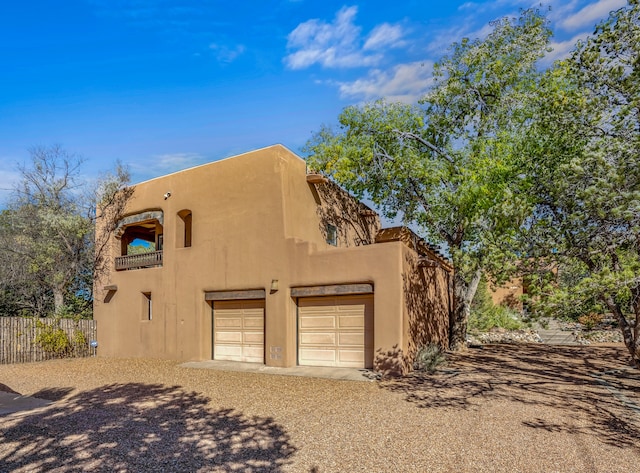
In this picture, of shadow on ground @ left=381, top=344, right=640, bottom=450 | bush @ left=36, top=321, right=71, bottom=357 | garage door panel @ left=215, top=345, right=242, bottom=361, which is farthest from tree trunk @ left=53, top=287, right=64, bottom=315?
shadow on ground @ left=381, top=344, right=640, bottom=450

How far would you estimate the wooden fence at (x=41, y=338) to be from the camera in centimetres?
1315

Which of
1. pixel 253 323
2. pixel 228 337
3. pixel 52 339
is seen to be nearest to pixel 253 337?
pixel 253 323

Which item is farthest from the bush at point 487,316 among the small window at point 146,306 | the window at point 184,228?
the small window at point 146,306

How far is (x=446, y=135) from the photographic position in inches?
608

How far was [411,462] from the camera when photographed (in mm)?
4867

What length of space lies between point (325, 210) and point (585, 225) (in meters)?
8.65

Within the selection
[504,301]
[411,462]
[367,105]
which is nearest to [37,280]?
[367,105]

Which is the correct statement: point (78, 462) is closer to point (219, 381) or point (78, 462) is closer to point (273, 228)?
point (219, 381)

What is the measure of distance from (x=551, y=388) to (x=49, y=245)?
1843 centimetres

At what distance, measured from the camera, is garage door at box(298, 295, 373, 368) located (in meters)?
10.8

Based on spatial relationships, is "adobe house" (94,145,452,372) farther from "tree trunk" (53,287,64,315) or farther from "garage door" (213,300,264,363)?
"tree trunk" (53,287,64,315)

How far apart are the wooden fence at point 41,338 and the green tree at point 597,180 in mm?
14726

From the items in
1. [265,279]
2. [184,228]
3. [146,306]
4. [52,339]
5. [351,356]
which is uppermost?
[184,228]

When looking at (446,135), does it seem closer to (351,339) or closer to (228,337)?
(351,339)
